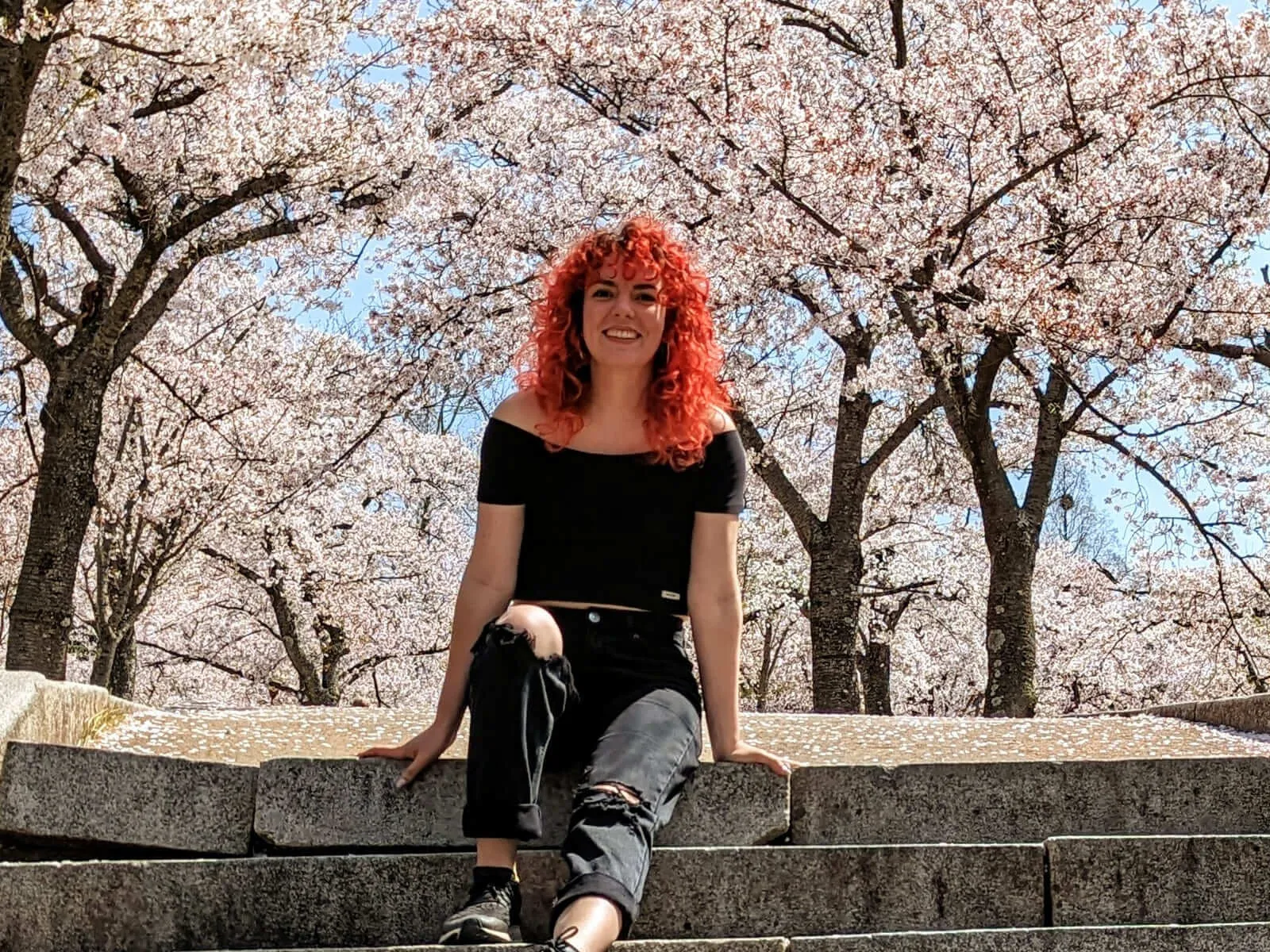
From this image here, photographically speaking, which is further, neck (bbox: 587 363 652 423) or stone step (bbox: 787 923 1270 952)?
neck (bbox: 587 363 652 423)

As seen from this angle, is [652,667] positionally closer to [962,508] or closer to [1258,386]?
[1258,386]

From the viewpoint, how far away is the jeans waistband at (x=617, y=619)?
345 centimetres

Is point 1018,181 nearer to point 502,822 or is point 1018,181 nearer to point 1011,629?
point 1011,629

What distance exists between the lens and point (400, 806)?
3.59 meters

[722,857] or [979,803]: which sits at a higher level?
[979,803]

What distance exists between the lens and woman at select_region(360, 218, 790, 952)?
10.5ft

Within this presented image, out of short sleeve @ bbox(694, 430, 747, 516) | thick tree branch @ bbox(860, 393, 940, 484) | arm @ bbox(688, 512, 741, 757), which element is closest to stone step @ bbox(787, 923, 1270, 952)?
arm @ bbox(688, 512, 741, 757)

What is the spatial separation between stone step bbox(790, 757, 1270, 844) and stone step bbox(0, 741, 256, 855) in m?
1.55

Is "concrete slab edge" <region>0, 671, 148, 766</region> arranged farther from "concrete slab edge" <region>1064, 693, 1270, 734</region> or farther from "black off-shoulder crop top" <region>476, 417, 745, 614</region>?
"concrete slab edge" <region>1064, 693, 1270, 734</region>

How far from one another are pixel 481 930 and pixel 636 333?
160 centimetres

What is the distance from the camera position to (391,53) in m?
13.2

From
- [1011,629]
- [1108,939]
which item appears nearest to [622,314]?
[1108,939]

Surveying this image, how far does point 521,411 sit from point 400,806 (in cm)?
111

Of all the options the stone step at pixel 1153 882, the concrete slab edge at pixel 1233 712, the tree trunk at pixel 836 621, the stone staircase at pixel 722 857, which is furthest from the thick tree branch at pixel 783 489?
the stone step at pixel 1153 882
